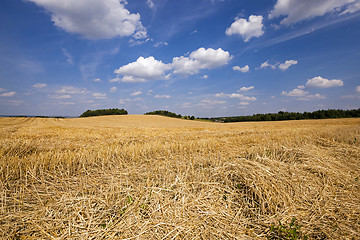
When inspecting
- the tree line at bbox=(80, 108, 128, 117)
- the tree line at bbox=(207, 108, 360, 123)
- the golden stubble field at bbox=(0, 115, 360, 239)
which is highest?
the tree line at bbox=(80, 108, 128, 117)

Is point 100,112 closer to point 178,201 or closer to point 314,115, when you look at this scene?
point 178,201

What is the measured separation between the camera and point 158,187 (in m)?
3.07

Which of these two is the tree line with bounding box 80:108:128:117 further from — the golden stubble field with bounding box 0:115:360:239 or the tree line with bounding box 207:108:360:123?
the golden stubble field with bounding box 0:115:360:239

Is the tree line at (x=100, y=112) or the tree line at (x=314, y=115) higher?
the tree line at (x=100, y=112)

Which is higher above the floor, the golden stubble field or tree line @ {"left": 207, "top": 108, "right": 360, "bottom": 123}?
tree line @ {"left": 207, "top": 108, "right": 360, "bottom": 123}

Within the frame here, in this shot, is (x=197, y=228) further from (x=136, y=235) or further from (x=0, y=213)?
(x=0, y=213)

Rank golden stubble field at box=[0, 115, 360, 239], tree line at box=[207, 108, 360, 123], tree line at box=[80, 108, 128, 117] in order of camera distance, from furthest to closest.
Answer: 1. tree line at box=[80, 108, 128, 117]
2. tree line at box=[207, 108, 360, 123]
3. golden stubble field at box=[0, 115, 360, 239]

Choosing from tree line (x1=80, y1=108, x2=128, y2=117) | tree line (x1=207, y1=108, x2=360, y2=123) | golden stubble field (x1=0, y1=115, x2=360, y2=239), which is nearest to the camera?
golden stubble field (x1=0, y1=115, x2=360, y2=239)

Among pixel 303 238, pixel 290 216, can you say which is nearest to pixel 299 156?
pixel 290 216

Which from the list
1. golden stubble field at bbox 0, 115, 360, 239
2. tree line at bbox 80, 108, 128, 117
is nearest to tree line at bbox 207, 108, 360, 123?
golden stubble field at bbox 0, 115, 360, 239

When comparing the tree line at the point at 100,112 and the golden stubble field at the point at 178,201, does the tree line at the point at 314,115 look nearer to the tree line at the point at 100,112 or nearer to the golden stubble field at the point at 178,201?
the golden stubble field at the point at 178,201

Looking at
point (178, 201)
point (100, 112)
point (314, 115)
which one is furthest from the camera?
point (100, 112)

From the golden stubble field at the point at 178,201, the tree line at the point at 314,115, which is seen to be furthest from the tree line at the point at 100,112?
the golden stubble field at the point at 178,201

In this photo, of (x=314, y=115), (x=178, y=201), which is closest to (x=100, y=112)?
(x=178, y=201)
